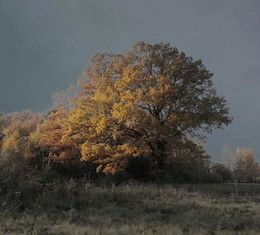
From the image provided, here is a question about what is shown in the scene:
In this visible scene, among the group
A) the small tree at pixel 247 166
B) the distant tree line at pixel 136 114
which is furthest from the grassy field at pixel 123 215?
the small tree at pixel 247 166

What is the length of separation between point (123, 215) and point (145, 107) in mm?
12094

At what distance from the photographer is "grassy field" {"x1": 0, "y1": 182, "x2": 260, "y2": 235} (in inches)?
254

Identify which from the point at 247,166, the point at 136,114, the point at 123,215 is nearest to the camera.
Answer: the point at 123,215

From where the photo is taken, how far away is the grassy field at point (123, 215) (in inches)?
254

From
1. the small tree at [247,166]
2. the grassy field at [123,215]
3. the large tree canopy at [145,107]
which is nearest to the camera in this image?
the grassy field at [123,215]

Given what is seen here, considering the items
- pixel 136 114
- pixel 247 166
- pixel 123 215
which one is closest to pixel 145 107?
pixel 136 114

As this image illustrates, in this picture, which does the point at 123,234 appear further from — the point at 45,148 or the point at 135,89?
the point at 45,148

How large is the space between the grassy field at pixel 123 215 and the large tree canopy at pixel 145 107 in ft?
19.6

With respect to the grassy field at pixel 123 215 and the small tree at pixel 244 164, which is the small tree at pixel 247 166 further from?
the grassy field at pixel 123 215

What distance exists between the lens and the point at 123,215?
865 centimetres

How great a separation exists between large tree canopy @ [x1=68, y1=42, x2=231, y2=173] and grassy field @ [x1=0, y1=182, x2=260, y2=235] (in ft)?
19.6

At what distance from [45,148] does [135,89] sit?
480 inches

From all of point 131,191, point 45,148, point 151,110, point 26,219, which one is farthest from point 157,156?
point 26,219

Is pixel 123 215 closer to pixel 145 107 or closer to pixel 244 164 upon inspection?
pixel 145 107
